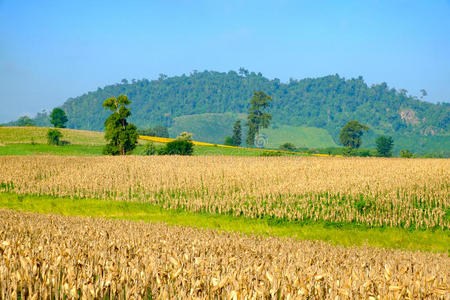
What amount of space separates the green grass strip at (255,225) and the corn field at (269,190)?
21.7 inches

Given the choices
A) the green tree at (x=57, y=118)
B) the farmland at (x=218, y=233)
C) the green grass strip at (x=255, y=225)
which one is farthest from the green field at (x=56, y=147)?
the green tree at (x=57, y=118)

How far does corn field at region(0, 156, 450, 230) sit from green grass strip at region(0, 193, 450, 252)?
551mm

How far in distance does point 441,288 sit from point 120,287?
4.23 m

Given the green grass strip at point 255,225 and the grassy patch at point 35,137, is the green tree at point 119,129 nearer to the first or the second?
the green grass strip at point 255,225

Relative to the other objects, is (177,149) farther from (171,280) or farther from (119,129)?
(171,280)

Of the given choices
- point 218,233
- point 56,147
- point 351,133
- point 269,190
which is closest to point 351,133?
point 351,133

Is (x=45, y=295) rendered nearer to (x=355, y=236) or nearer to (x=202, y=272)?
(x=202, y=272)

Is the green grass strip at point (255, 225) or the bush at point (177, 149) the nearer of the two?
the green grass strip at point (255, 225)

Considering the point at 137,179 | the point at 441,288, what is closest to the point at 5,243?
the point at 441,288

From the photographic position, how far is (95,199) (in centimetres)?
2548

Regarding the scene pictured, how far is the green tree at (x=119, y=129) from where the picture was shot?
55844 mm

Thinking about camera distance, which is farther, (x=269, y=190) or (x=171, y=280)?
(x=269, y=190)

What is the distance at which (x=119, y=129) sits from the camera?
55.9 m

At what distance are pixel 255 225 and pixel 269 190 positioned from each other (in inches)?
173
